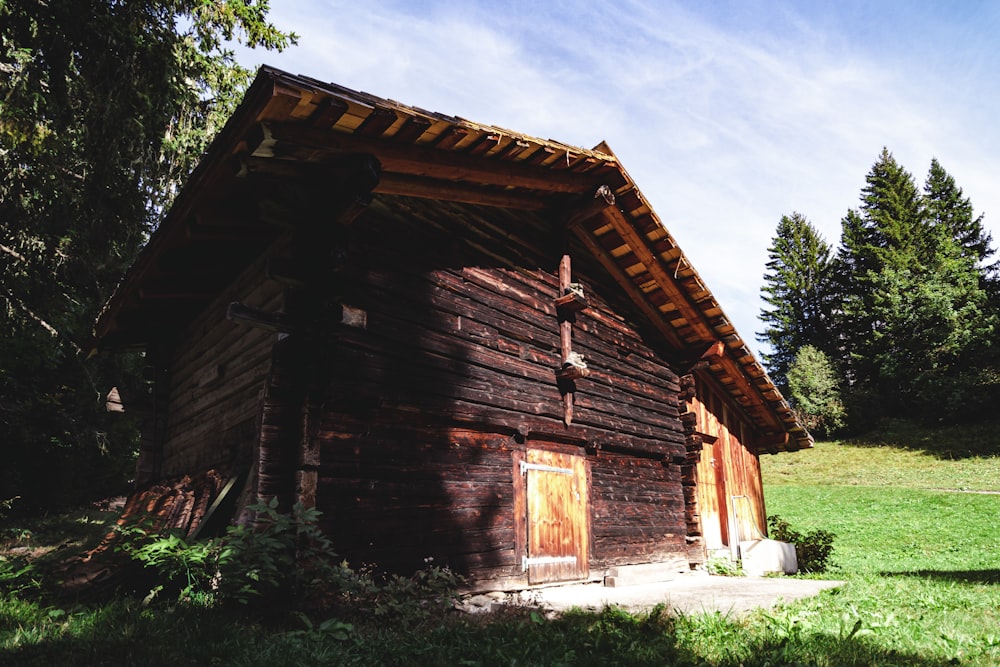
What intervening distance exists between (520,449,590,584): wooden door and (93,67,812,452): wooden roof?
12.2 feet

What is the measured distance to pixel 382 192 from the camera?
711cm

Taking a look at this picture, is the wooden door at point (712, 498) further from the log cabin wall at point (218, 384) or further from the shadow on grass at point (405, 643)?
the log cabin wall at point (218, 384)

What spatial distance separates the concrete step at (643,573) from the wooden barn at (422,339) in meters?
0.12

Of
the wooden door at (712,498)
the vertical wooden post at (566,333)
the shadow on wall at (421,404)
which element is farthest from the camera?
the wooden door at (712,498)

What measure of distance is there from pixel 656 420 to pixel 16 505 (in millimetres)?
16889

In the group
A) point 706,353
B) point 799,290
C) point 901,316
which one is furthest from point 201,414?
point 799,290

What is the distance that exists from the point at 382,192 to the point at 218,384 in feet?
11.6

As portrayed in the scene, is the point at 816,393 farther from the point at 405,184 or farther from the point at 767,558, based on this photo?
the point at 405,184

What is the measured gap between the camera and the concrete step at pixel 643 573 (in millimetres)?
9266

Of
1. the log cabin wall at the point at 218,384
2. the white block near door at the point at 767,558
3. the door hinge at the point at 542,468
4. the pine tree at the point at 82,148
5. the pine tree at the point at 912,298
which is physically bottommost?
the white block near door at the point at 767,558

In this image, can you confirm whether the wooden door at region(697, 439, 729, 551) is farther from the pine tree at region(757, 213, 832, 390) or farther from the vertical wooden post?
the pine tree at region(757, 213, 832, 390)

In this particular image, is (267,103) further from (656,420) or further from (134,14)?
(656,420)

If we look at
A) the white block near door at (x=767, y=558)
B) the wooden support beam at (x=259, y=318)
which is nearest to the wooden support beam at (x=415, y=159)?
the wooden support beam at (x=259, y=318)

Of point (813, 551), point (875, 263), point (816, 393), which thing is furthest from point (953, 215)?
point (813, 551)
